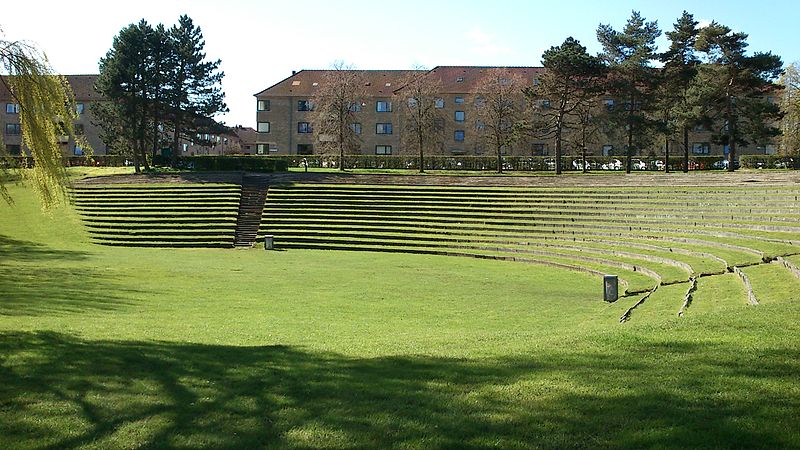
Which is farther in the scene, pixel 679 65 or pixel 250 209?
pixel 679 65

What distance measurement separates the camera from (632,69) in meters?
56.4

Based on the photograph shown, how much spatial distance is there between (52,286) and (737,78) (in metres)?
48.2

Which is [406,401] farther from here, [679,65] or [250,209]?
[679,65]

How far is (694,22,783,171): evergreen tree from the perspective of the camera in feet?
168

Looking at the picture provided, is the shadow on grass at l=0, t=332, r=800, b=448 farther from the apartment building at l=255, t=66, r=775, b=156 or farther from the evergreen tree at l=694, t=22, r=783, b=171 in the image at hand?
the apartment building at l=255, t=66, r=775, b=156

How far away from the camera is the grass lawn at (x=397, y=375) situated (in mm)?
6367

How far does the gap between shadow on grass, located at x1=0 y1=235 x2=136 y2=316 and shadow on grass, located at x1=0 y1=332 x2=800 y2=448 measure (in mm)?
7522

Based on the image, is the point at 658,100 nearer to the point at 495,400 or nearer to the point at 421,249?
the point at 421,249

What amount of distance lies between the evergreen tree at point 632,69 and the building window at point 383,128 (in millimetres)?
29929

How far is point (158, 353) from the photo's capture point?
1009 centimetres

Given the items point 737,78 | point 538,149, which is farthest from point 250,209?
point 538,149

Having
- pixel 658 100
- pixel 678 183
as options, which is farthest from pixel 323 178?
pixel 658 100

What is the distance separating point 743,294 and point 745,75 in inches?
1639

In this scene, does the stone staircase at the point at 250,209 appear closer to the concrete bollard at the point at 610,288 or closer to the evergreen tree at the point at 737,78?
the concrete bollard at the point at 610,288
